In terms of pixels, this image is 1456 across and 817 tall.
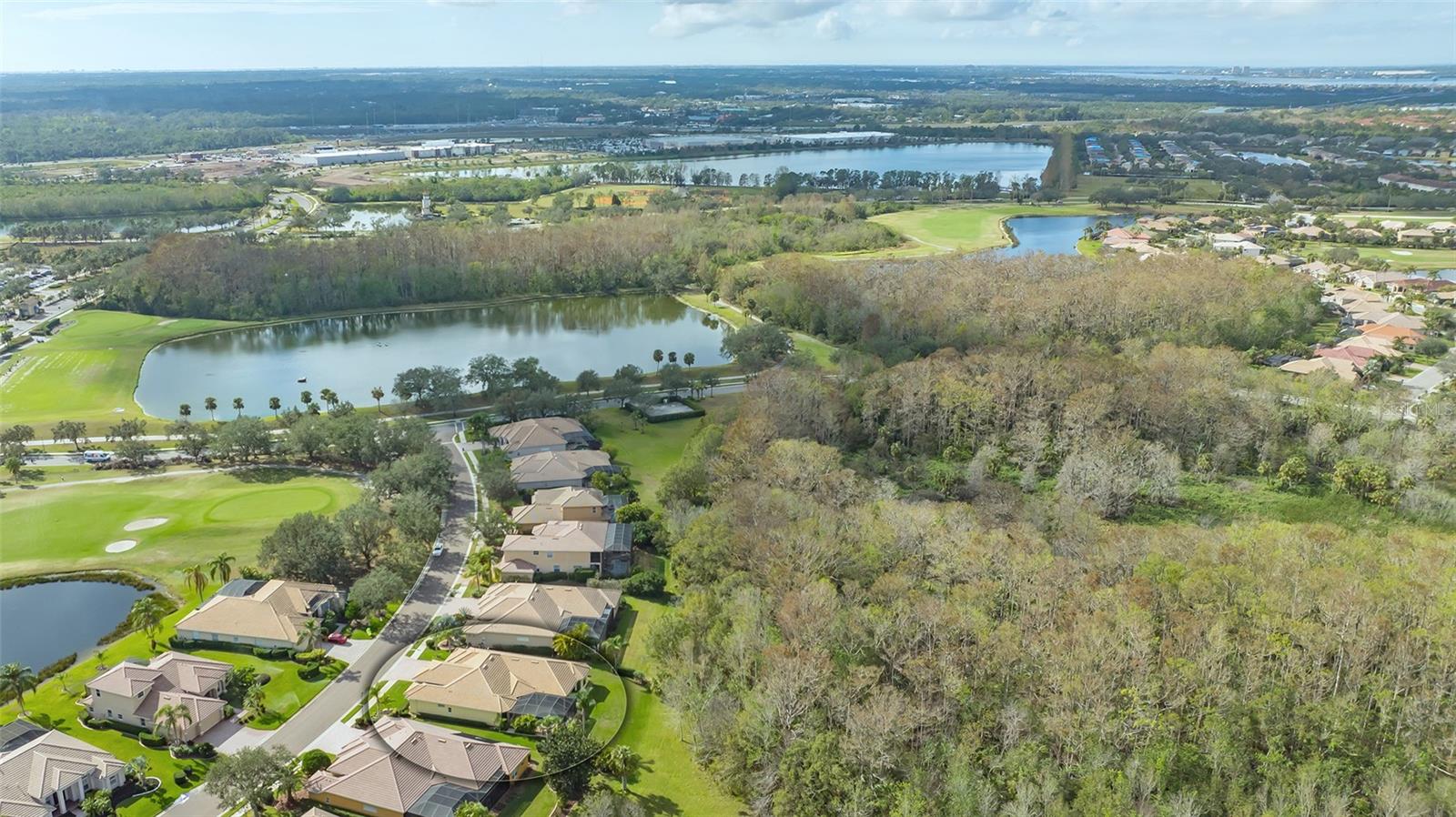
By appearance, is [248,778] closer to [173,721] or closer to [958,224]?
[173,721]

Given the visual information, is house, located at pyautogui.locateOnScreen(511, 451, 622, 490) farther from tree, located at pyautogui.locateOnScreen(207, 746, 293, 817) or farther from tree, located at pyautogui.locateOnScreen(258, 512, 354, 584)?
tree, located at pyautogui.locateOnScreen(207, 746, 293, 817)

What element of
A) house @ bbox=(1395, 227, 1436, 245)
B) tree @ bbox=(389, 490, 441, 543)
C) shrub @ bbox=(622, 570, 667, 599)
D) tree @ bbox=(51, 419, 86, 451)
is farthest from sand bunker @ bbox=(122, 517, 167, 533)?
house @ bbox=(1395, 227, 1436, 245)

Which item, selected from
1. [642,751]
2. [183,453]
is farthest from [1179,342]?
[183,453]

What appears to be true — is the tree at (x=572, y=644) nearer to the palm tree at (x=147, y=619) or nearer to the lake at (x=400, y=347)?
the palm tree at (x=147, y=619)

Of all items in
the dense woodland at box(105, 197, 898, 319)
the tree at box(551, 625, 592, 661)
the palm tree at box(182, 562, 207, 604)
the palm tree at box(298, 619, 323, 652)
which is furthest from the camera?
the dense woodland at box(105, 197, 898, 319)

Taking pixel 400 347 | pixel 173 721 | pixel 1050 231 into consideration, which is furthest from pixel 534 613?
pixel 1050 231

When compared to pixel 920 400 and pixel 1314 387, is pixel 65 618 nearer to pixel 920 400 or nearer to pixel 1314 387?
pixel 920 400
